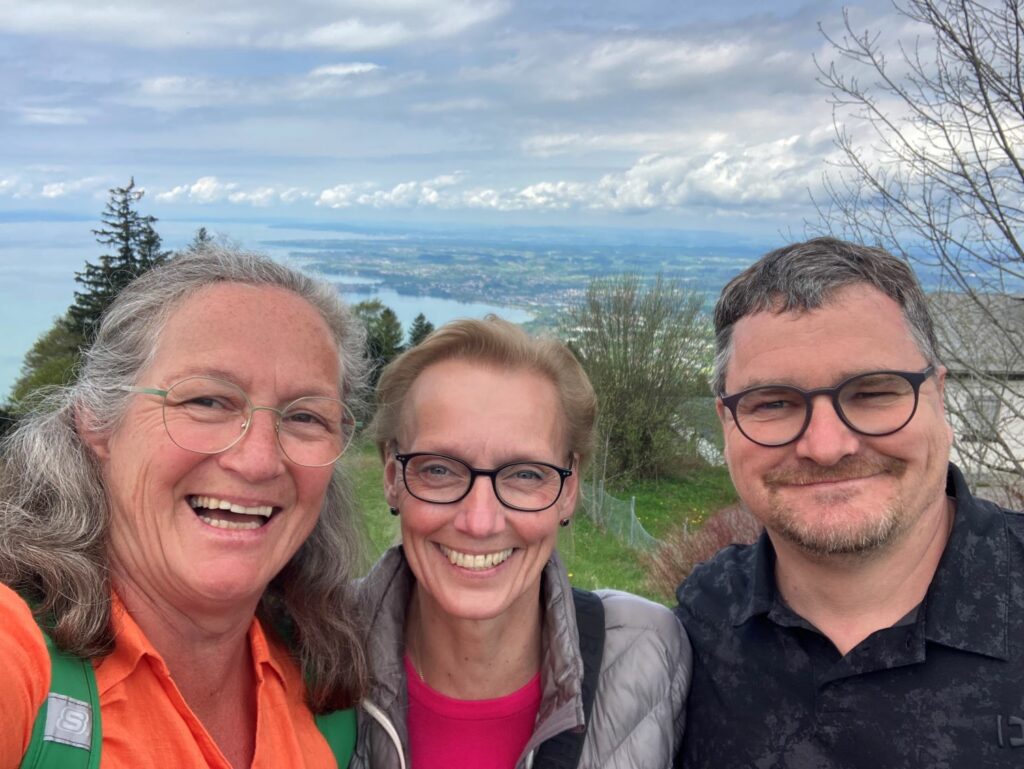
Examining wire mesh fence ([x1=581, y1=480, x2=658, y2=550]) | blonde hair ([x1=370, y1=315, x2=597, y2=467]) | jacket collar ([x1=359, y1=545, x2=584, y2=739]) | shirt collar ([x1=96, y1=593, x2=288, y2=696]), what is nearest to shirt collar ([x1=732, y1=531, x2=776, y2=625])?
jacket collar ([x1=359, y1=545, x2=584, y2=739])

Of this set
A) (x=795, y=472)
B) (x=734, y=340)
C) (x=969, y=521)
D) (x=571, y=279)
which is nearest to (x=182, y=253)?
(x=734, y=340)

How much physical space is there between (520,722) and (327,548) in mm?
838

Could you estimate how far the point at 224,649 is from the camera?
86.7 inches

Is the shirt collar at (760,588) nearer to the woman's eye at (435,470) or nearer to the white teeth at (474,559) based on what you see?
the white teeth at (474,559)

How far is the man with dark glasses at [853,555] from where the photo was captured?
2.22 m

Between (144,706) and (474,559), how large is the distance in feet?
3.23

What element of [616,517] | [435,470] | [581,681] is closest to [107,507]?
[435,470]

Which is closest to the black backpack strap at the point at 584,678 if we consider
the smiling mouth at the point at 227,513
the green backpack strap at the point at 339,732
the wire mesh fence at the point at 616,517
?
the green backpack strap at the point at 339,732

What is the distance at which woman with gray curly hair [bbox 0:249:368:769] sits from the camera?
1872 mm

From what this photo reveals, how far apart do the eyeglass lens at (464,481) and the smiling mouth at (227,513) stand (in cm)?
52

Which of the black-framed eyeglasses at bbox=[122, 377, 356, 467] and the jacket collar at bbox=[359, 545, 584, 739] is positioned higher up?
the black-framed eyeglasses at bbox=[122, 377, 356, 467]

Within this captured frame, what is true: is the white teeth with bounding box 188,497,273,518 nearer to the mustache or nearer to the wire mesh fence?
the mustache

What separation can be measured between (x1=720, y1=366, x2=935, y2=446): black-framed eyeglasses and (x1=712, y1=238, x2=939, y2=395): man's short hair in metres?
0.19

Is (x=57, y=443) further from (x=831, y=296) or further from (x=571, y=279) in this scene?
(x=571, y=279)
